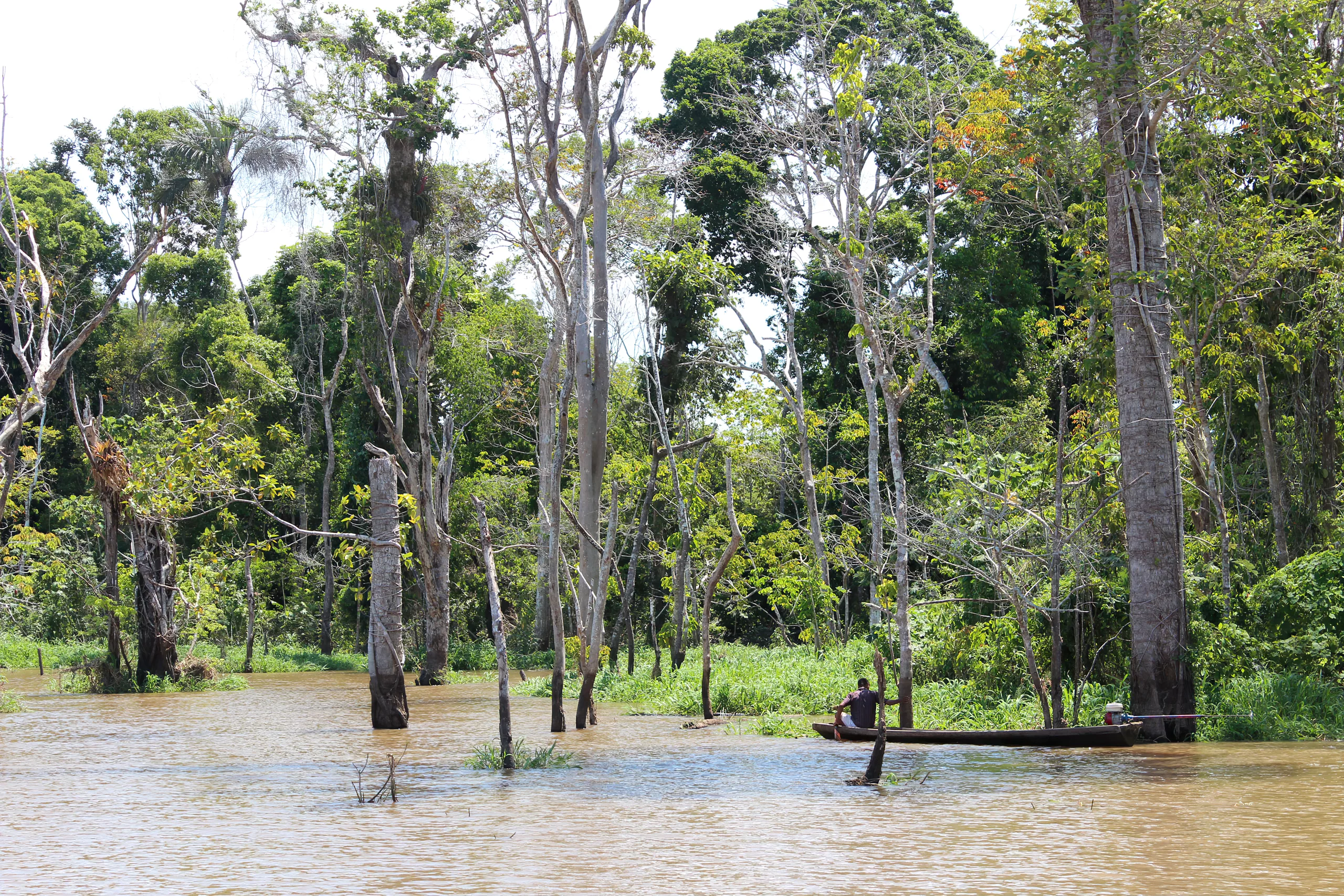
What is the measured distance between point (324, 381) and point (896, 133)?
20.4 m

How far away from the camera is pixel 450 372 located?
→ 3397 cm

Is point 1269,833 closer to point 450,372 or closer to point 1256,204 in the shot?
point 1256,204

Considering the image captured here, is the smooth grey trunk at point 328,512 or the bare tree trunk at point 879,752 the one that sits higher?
the smooth grey trunk at point 328,512

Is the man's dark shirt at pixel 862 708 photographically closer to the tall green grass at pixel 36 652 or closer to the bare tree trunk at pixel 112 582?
the bare tree trunk at pixel 112 582

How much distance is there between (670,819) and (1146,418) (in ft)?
27.7

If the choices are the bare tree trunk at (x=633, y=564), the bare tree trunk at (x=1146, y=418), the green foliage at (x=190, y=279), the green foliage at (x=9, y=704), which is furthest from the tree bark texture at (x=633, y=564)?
the green foliage at (x=190, y=279)

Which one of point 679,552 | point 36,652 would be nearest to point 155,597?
point 679,552

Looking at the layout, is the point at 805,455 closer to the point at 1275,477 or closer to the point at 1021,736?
the point at 1275,477

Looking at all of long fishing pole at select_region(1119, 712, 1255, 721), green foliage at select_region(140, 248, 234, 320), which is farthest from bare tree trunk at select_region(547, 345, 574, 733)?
green foliage at select_region(140, 248, 234, 320)

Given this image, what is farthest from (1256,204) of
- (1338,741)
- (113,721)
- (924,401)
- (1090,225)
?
(113,721)

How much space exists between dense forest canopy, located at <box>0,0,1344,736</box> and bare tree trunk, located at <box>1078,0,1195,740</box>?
0.05 metres

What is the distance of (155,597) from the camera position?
77.2 ft

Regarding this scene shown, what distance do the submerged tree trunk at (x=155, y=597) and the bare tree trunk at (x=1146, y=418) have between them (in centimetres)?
A: 1759

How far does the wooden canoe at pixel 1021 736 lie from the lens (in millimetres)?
13258
